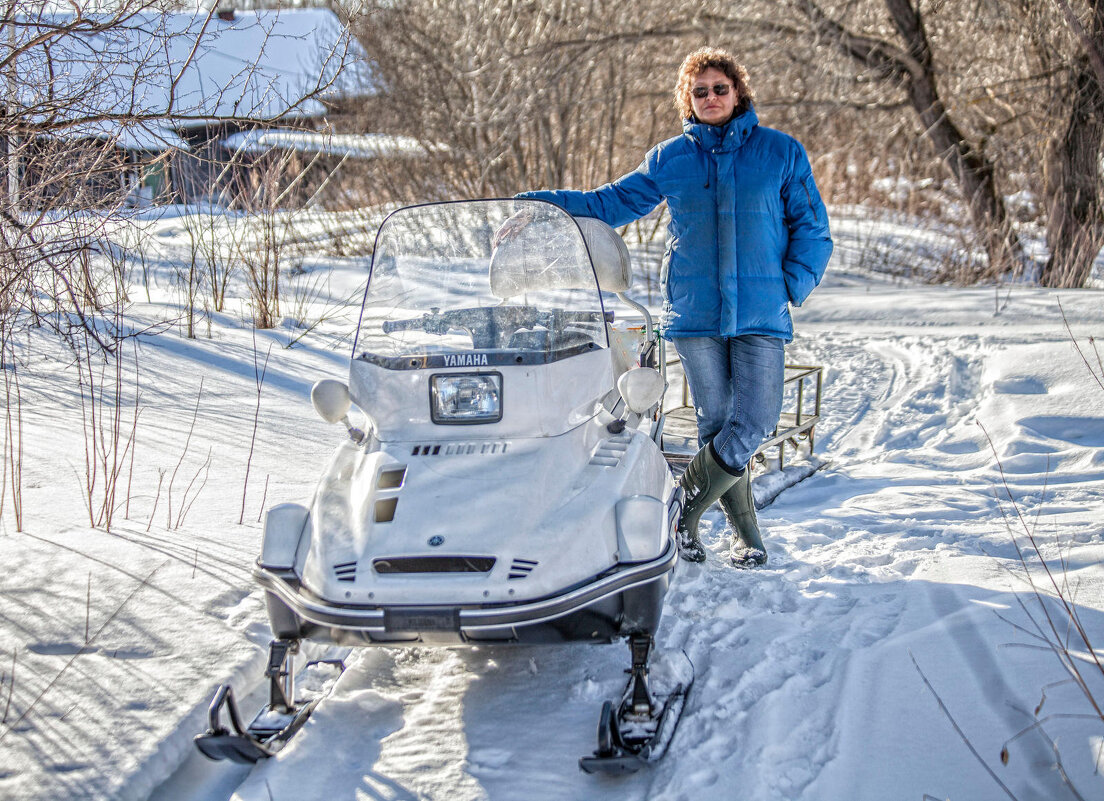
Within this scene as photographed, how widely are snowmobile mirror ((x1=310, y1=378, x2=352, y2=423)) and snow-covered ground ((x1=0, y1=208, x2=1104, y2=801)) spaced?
2.92 ft

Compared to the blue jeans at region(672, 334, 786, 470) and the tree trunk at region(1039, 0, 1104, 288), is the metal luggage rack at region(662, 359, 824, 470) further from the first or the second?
the tree trunk at region(1039, 0, 1104, 288)

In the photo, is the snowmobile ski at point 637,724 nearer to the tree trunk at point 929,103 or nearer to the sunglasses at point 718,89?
the sunglasses at point 718,89

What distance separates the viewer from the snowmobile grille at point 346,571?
2.86 meters

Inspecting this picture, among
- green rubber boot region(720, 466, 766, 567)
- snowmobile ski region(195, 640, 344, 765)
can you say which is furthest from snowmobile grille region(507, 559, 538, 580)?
green rubber boot region(720, 466, 766, 567)

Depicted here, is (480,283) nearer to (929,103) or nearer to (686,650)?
(686,650)

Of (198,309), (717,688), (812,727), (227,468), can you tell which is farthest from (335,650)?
(198,309)

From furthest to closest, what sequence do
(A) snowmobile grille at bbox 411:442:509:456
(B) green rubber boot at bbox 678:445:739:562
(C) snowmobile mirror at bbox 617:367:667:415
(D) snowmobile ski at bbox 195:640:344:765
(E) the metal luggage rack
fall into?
(E) the metal luggage rack < (B) green rubber boot at bbox 678:445:739:562 < (C) snowmobile mirror at bbox 617:367:667:415 < (A) snowmobile grille at bbox 411:442:509:456 < (D) snowmobile ski at bbox 195:640:344:765

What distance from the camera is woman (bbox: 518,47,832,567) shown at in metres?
3.80

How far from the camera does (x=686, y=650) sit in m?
3.41

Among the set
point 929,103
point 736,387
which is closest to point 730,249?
point 736,387

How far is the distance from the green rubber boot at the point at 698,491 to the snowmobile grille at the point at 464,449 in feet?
3.81

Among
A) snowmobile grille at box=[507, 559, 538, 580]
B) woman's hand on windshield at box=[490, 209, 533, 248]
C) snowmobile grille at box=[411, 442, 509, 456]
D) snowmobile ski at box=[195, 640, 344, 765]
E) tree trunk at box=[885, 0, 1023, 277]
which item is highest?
tree trunk at box=[885, 0, 1023, 277]

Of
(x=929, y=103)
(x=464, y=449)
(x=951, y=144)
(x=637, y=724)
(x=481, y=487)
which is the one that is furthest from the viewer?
(x=951, y=144)

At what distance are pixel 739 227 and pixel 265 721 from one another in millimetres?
2447
